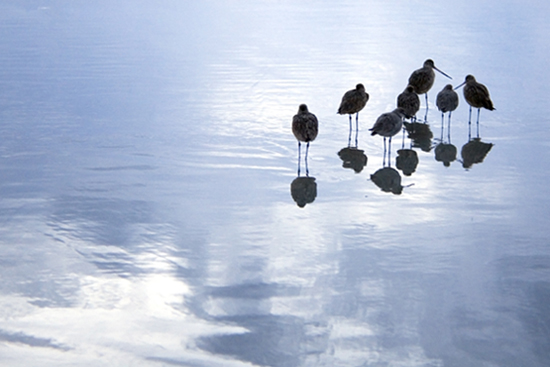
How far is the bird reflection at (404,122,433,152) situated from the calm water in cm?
5

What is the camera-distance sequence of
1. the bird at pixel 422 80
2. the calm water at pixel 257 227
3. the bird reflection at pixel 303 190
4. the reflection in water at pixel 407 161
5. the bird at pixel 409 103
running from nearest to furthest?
the calm water at pixel 257 227 < the bird reflection at pixel 303 190 < the reflection in water at pixel 407 161 < the bird at pixel 409 103 < the bird at pixel 422 80

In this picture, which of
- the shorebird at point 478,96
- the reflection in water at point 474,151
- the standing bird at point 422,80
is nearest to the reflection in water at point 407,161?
the reflection in water at point 474,151

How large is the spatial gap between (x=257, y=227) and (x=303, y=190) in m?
1.06

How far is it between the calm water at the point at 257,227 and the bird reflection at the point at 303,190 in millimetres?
27

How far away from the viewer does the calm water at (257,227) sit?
418cm

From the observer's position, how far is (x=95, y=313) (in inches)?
175

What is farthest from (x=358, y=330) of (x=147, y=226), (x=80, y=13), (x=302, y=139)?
(x=80, y=13)

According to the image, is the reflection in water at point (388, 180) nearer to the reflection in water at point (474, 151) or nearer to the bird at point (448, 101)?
the reflection in water at point (474, 151)

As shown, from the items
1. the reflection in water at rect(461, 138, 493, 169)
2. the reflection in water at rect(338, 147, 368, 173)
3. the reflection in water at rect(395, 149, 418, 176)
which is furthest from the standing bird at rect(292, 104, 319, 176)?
the reflection in water at rect(461, 138, 493, 169)

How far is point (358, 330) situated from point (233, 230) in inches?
71.2

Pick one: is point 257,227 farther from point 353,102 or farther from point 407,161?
point 353,102

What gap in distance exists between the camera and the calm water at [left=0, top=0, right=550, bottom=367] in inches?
165

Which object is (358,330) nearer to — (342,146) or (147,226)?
(147,226)

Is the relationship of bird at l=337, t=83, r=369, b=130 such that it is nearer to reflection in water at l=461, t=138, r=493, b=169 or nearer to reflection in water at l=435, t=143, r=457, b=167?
reflection in water at l=435, t=143, r=457, b=167
